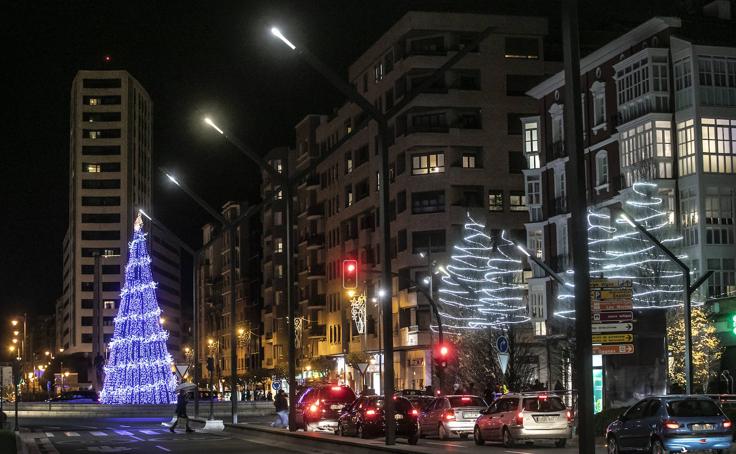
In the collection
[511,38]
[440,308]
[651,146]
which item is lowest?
[440,308]

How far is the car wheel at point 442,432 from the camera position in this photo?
1602 inches

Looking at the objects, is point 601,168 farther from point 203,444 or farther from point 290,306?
point 203,444

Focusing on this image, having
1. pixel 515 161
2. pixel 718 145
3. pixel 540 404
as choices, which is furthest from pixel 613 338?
pixel 515 161

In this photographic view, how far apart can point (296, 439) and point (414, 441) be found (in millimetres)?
3416

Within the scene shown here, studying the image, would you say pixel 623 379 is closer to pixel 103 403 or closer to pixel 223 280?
pixel 103 403

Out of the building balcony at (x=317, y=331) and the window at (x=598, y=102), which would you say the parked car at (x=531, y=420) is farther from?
the building balcony at (x=317, y=331)

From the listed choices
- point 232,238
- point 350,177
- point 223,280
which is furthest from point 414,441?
point 223,280

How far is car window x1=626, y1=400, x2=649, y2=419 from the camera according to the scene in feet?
92.5

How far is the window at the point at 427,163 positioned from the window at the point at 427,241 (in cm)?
445

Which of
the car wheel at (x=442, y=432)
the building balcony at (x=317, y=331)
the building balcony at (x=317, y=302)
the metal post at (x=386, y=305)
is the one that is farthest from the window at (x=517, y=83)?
the metal post at (x=386, y=305)

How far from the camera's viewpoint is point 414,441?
120 feet

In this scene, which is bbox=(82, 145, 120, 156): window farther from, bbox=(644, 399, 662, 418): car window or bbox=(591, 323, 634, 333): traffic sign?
bbox=(591, 323, 634, 333): traffic sign

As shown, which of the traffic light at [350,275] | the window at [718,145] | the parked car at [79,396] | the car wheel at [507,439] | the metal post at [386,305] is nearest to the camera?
the metal post at [386,305]

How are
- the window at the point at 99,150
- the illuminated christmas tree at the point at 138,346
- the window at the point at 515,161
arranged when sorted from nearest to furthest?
1. the illuminated christmas tree at the point at 138,346
2. the window at the point at 515,161
3. the window at the point at 99,150
